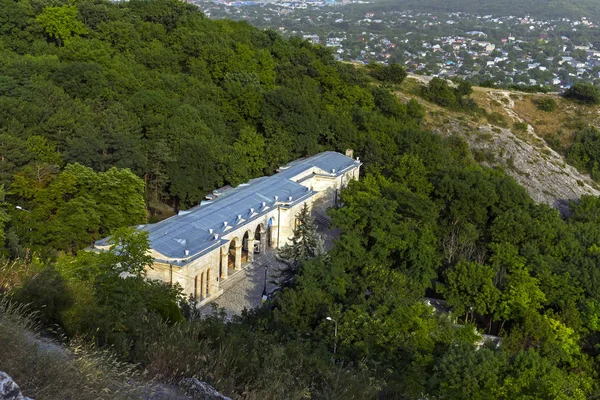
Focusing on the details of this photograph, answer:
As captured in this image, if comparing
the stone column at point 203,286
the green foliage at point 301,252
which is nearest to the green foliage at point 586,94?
the green foliage at point 301,252

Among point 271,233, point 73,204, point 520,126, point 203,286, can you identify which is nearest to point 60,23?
point 73,204

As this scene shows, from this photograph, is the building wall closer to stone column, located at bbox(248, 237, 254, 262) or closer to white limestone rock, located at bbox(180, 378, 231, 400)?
stone column, located at bbox(248, 237, 254, 262)

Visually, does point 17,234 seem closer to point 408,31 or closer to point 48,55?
point 48,55

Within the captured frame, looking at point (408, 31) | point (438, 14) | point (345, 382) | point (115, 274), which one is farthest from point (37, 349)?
point (438, 14)

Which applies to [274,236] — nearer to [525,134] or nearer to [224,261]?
[224,261]

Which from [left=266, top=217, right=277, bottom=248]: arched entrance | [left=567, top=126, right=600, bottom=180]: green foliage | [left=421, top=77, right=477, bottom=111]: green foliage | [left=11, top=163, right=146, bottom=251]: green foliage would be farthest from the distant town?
[left=11, top=163, right=146, bottom=251]: green foliage

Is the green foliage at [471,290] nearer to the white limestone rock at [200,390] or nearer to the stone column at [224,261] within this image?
the stone column at [224,261]
